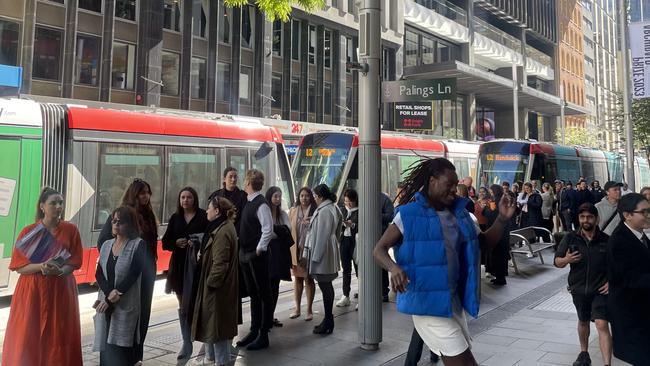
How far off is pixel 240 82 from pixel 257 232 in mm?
24680

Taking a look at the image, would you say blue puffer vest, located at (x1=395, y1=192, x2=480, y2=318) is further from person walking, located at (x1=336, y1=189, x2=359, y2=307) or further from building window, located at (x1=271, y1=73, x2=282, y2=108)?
building window, located at (x1=271, y1=73, x2=282, y2=108)

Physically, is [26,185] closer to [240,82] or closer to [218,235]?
[218,235]

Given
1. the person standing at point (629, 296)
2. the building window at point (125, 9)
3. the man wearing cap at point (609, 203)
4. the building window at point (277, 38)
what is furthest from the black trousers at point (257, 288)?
the building window at point (277, 38)

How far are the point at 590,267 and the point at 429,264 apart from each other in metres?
2.47

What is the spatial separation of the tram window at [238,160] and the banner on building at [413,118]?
595 inches

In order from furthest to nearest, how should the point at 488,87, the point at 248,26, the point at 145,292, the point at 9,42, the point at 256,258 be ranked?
the point at 488,87, the point at 248,26, the point at 9,42, the point at 256,258, the point at 145,292

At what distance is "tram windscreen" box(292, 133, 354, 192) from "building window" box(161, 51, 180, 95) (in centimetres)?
1228

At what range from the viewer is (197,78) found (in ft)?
91.3

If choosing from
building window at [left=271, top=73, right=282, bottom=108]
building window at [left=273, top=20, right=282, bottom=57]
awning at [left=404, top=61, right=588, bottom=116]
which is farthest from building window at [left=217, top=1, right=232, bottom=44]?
awning at [left=404, top=61, right=588, bottom=116]

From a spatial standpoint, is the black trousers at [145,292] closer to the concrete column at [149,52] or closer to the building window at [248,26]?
the concrete column at [149,52]

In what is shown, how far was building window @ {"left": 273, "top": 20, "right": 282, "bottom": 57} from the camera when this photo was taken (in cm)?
3250

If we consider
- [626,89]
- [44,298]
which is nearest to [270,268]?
[44,298]

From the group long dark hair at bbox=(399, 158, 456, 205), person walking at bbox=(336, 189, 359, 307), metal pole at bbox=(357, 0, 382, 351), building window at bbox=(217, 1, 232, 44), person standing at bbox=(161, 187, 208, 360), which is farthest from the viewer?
building window at bbox=(217, 1, 232, 44)

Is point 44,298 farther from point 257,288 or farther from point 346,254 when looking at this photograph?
point 346,254
